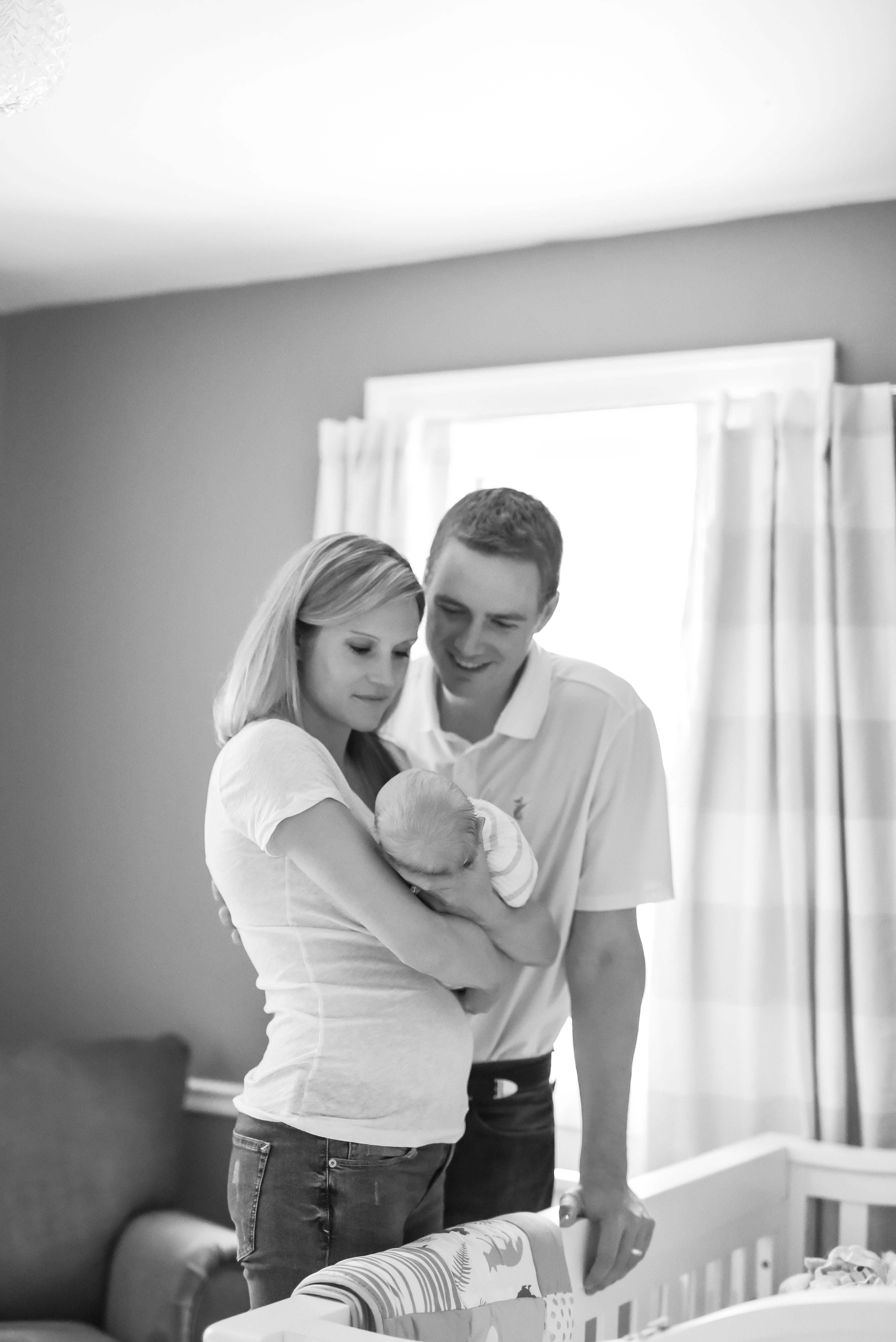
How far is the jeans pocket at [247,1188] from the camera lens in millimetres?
1365

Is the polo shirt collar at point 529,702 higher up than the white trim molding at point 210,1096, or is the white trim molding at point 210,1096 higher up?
the polo shirt collar at point 529,702

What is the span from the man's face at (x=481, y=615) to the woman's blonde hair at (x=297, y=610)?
0.54ft

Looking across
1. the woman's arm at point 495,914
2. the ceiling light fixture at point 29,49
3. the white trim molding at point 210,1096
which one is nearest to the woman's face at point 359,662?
the woman's arm at point 495,914

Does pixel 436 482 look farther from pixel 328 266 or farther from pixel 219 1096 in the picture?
pixel 219 1096

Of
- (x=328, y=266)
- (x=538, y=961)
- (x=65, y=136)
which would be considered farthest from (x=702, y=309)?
(x=538, y=961)

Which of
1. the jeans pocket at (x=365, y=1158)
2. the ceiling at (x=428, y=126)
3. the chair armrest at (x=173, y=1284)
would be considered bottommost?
the chair armrest at (x=173, y=1284)

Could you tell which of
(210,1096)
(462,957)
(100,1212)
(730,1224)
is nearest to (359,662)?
(462,957)

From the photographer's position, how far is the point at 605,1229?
5.16 feet

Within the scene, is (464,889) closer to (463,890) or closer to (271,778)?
(463,890)

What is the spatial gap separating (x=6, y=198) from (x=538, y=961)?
2.08 metres

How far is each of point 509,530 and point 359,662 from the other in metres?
0.29

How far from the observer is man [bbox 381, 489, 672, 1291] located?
1604 mm

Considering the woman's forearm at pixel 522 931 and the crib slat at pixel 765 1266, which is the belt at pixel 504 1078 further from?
the crib slat at pixel 765 1266

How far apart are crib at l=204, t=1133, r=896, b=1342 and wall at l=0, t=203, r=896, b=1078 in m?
1.25
